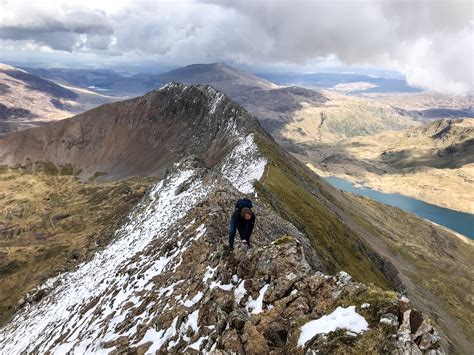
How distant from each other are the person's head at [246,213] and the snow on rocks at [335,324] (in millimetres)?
9366

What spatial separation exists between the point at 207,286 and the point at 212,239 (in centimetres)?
928

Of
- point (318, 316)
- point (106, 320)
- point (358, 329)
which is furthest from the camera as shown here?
point (106, 320)

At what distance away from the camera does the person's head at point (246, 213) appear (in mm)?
24584

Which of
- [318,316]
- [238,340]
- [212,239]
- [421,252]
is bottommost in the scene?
[421,252]

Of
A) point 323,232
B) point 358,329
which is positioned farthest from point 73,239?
point 358,329

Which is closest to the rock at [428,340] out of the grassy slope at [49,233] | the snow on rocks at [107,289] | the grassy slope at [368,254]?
the snow on rocks at [107,289]

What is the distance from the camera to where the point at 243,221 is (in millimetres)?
25547

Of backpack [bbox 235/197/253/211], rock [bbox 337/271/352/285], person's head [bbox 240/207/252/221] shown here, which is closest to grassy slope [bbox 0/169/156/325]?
person's head [bbox 240/207/252/221]

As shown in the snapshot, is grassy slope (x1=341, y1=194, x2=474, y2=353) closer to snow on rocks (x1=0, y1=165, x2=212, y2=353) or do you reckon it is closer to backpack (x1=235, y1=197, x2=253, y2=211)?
snow on rocks (x1=0, y1=165, x2=212, y2=353)

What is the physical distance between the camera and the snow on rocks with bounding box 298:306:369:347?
1479 centimetres

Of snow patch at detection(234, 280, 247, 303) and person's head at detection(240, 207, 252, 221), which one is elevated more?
person's head at detection(240, 207, 252, 221)

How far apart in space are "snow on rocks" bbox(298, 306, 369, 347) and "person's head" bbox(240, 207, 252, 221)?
9366 millimetres

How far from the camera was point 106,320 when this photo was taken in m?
32.3

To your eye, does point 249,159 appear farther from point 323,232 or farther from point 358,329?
point 358,329
